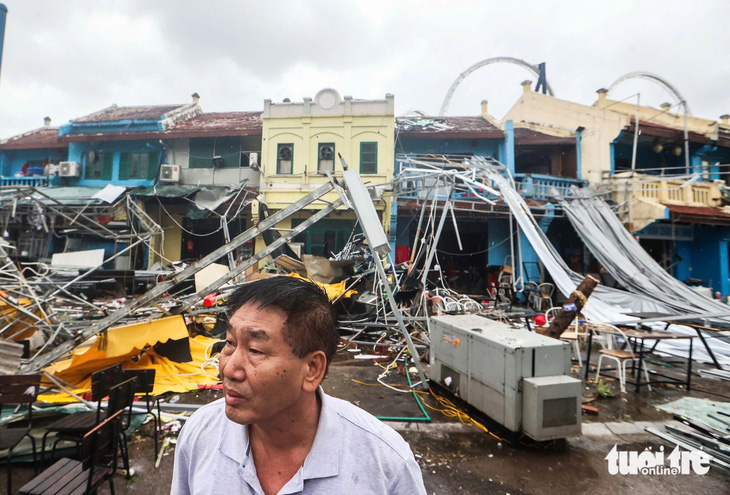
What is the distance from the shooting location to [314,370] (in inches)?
50.1

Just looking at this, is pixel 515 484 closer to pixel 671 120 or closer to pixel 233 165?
pixel 233 165

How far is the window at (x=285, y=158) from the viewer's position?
1538cm

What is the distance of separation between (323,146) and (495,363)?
42.4 ft

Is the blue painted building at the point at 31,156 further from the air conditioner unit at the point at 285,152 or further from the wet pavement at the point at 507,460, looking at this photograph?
the wet pavement at the point at 507,460

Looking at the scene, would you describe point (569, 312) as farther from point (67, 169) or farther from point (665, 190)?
point (67, 169)

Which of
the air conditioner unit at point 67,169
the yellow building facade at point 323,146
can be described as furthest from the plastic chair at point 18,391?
the air conditioner unit at point 67,169

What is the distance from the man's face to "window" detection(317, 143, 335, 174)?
14.6m

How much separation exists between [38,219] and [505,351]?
700 inches

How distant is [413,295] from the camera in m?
9.75

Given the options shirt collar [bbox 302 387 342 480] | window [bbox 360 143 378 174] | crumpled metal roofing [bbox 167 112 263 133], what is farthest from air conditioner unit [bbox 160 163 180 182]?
shirt collar [bbox 302 387 342 480]

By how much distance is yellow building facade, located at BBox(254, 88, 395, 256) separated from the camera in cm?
1499

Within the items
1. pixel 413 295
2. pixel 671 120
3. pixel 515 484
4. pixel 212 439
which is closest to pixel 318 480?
pixel 212 439

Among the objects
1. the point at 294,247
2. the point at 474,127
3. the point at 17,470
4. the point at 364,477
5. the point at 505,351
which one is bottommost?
the point at 17,470

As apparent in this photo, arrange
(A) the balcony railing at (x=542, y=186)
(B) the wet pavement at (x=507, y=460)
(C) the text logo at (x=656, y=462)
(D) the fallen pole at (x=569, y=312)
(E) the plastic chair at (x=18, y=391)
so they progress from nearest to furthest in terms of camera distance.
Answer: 1. (E) the plastic chair at (x=18, y=391)
2. (B) the wet pavement at (x=507, y=460)
3. (C) the text logo at (x=656, y=462)
4. (D) the fallen pole at (x=569, y=312)
5. (A) the balcony railing at (x=542, y=186)
